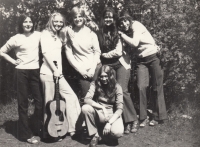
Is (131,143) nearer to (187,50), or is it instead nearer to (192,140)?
(192,140)

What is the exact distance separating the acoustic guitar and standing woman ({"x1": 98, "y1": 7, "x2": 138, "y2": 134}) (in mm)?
1082

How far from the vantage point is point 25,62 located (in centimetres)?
489

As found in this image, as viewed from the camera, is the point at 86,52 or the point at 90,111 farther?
the point at 86,52

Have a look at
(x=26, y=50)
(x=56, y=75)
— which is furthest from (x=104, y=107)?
(x=26, y=50)

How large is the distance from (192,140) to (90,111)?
5.86 feet

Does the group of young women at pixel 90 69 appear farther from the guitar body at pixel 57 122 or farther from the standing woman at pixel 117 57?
the guitar body at pixel 57 122

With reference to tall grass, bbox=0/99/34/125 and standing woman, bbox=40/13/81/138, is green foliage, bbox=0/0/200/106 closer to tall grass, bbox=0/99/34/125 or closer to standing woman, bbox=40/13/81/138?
standing woman, bbox=40/13/81/138

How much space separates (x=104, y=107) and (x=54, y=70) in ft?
3.44

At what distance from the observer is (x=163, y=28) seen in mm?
5812

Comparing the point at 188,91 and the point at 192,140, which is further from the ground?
the point at 188,91

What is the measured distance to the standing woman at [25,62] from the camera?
16.0 ft

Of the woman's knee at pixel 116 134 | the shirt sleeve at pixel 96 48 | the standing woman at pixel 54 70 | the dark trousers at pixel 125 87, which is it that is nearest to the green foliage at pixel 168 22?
the shirt sleeve at pixel 96 48

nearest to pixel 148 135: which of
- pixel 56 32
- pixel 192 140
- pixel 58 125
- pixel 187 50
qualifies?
pixel 192 140

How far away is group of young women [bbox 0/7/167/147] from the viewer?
4.89 metres
